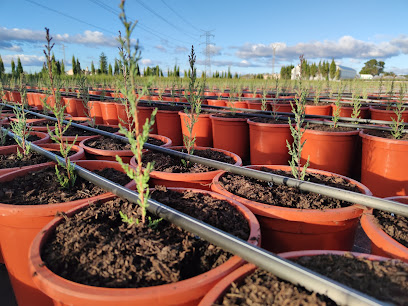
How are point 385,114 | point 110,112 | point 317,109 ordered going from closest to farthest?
point 385,114 → point 317,109 → point 110,112

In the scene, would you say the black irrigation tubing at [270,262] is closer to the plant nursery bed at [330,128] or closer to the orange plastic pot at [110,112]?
the plant nursery bed at [330,128]

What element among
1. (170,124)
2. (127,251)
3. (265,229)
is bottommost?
(265,229)

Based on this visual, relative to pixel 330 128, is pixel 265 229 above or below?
below

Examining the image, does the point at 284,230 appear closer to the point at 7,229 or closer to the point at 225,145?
the point at 7,229

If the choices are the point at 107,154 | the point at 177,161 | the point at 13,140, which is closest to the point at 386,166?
the point at 177,161

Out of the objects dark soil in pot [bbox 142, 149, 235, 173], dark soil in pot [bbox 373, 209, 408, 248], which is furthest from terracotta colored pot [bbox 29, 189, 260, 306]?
dark soil in pot [bbox 142, 149, 235, 173]

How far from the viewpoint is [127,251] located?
1.16m

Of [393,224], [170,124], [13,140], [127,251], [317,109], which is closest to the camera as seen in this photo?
[127,251]

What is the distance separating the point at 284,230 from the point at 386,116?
4148mm

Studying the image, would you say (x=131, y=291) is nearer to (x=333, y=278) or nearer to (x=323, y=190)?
(x=333, y=278)

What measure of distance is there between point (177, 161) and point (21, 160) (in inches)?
57.9

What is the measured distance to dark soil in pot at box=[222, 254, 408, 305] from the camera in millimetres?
856

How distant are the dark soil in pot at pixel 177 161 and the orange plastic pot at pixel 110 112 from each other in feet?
10.7

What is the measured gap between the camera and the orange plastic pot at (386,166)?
2.60 metres
